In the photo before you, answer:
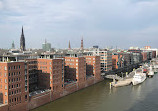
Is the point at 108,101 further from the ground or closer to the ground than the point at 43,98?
closer to the ground

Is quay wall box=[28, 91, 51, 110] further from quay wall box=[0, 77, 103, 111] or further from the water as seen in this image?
the water

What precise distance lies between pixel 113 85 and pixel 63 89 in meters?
35.1

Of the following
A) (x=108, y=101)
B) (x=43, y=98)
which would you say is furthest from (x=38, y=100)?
(x=108, y=101)

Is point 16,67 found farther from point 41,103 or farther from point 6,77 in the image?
point 41,103

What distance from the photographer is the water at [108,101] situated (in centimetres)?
6281

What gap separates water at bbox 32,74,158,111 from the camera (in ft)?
206

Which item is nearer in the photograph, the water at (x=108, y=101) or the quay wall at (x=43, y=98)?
the quay wall at (x=43, y=98)

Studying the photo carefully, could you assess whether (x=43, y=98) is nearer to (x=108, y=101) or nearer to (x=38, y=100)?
(x=38, y=100)

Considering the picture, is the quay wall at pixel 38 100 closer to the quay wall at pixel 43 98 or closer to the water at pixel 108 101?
the quay wall at pixel 43 98

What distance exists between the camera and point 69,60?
95.3m

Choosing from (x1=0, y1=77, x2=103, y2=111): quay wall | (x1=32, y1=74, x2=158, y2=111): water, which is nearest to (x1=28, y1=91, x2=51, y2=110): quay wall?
(x1=0, y1=77, x2=103, y2=111): quay wall

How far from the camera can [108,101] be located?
71.3 metres

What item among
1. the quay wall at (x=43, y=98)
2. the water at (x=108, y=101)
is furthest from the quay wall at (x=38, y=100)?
the water at (x=108, y=101)

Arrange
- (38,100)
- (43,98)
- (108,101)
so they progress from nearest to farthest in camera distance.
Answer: (38,100), (43,98), (108,101)
